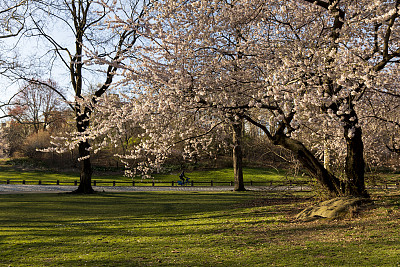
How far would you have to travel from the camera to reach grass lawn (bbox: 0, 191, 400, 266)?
18.7 feet

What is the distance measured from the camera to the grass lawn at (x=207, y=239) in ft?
18.7

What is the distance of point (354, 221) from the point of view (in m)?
7.68

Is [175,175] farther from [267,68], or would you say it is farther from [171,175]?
[267,68]

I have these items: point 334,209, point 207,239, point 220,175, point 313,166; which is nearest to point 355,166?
point 313,166

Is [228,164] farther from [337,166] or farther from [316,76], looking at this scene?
[316,76]

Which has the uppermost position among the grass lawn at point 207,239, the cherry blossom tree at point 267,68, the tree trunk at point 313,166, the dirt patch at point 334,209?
the cherry blossom tree at point 267,68

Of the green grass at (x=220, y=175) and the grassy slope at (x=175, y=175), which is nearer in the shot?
the grassy slope at (x=175, y=175)

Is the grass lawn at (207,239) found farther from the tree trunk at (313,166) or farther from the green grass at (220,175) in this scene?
the green grass at (220,175)

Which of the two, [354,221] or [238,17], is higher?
[238,17]

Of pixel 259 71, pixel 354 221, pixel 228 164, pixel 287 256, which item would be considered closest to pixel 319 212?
pixel 354 221

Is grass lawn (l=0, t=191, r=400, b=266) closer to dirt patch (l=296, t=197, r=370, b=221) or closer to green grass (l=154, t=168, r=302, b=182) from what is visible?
dirt patch (l=296, t=197, r=370, b=221)

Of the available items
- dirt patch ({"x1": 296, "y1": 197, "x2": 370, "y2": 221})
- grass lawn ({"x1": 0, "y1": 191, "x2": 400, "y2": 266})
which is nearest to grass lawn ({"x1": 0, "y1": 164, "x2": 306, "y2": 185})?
grass lawn ({"x1": 0, "y1": 191, "x2": 400, "y2": 266})

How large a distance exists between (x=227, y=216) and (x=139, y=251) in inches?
181

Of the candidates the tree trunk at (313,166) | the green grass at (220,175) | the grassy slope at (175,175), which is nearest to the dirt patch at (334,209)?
the tree trunk at (313,166)
